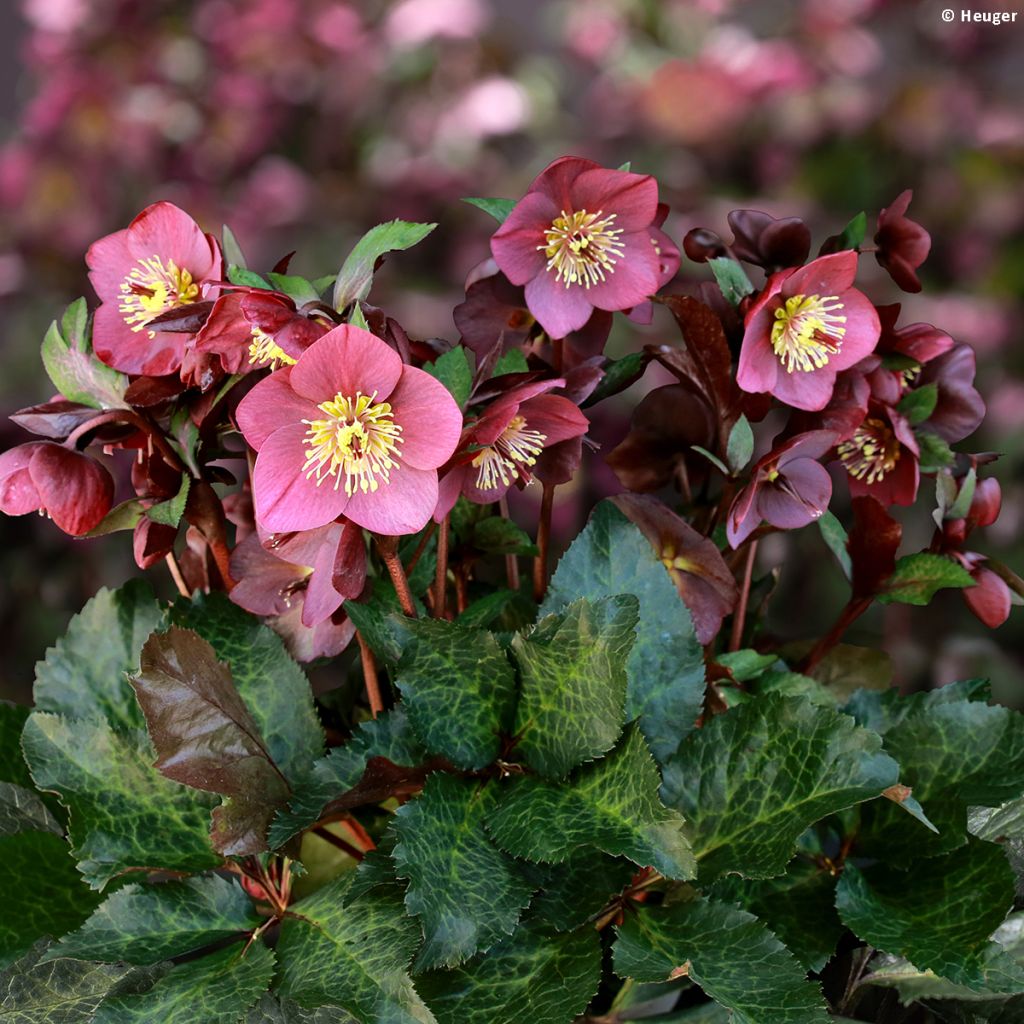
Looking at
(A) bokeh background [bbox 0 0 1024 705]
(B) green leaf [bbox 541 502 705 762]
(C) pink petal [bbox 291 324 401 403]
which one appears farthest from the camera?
(A) bokeh background [bbox 0 0 1024 705]

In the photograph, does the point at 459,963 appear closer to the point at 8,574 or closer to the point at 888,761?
the point at 888,761

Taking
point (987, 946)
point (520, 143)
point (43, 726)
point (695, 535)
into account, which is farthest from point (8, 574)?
point (987, 946)

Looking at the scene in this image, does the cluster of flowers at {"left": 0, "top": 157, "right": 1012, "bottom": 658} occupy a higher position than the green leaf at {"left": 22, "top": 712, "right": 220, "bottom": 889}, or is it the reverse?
the cluster of flowers at {"left": 0, "top": 157, "right": 1012, "bottom": 658}

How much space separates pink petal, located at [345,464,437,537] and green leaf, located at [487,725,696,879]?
0.40ft

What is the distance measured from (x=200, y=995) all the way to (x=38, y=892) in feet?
0.31

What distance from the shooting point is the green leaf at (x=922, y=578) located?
49 centimetres

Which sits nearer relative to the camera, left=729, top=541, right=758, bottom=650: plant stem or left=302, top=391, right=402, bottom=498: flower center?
left=302, top=391, right=402, bottom=498: flower center

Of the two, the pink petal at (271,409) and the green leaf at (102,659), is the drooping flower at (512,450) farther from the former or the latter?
the green leaf at (102,659)

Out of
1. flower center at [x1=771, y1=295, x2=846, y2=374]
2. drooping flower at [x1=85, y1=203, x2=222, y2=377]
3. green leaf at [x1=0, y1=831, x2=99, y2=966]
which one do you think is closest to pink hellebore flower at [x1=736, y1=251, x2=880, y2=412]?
flower center at [x1=771, y1=295, x2=846, y2=374]

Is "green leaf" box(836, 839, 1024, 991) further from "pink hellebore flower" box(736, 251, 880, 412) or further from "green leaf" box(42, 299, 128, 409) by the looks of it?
"green leaf" box(42, 299, 128, 409)

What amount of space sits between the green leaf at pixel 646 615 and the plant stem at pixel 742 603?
0.06 meters

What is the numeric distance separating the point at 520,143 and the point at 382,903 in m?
1.14

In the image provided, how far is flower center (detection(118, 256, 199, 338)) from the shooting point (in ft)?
1.51

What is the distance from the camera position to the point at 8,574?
1.26 m
